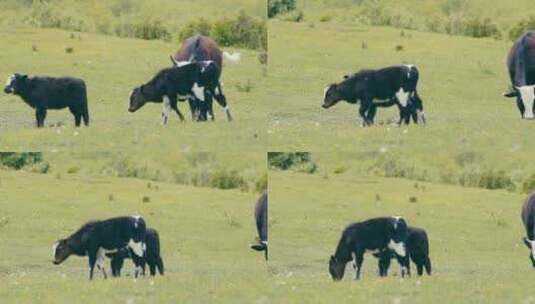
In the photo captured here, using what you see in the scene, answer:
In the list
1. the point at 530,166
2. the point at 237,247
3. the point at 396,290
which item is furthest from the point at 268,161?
the point at 396,290

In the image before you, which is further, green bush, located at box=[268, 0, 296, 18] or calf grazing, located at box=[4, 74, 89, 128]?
green bush, located at box=[268, 0, 296, 18]

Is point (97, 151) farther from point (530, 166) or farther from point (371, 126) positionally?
point (530, 166)

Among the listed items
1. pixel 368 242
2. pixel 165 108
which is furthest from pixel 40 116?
pixel 368 242

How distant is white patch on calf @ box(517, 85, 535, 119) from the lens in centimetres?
4284

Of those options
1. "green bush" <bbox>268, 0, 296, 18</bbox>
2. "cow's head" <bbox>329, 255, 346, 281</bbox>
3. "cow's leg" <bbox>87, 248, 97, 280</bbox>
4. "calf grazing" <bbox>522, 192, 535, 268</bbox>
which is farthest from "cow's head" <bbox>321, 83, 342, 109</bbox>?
"green bush" <bbox>268, 0, 296, 18</bbox>

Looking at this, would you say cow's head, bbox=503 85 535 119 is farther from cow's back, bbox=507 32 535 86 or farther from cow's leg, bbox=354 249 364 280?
cow's leg, bbox=354 249 364 280

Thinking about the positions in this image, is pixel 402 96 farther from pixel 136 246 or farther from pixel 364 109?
pixel 136 246

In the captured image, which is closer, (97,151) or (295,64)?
(97,151)

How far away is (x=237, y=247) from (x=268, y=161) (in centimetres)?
290

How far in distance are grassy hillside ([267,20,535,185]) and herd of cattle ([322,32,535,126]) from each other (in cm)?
38

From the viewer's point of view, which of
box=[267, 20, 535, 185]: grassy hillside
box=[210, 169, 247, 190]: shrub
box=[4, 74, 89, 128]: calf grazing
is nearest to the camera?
box=[267, 20, 535, 185]: grassy hillside

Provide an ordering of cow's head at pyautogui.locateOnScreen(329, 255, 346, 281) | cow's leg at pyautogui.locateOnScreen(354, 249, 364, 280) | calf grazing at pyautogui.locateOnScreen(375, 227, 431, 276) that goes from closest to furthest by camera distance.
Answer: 1. cow's leg at pyautogui.locateOnScreen(354, 249, 364, 280)
2. calf grazing at pyautogui.locateOnScreen(375, 227, 431, 276)
3. cow's head at pyautogui.locateOnScreen(329, 255, 346, 281)

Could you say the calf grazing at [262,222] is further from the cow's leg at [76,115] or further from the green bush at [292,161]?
the cow's leg at [76,115]

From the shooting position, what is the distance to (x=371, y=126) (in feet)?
137
